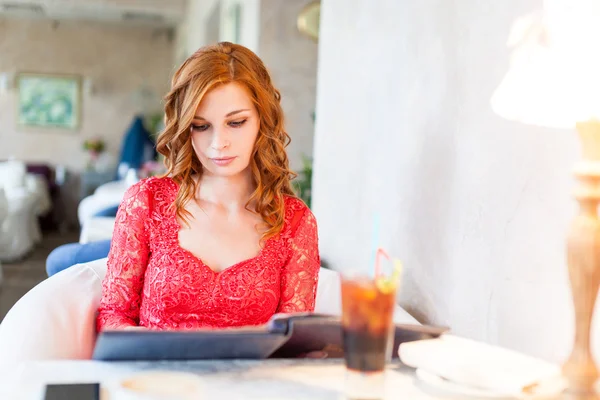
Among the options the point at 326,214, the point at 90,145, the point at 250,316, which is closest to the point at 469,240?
the point at 250,316

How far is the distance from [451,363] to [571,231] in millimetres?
316

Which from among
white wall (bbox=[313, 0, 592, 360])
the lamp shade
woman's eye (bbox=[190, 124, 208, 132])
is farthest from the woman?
the lamp shade

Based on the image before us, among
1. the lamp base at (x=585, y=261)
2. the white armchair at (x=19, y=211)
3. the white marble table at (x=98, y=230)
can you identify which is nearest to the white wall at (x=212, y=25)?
the white marble table at (x=98, y=230)

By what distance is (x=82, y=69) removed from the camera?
10.6 m

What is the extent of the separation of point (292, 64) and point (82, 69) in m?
6.75

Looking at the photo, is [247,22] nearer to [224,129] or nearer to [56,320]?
[224,129]

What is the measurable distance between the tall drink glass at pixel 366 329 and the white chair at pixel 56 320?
76cm

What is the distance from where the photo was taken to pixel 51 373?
113 centimetres

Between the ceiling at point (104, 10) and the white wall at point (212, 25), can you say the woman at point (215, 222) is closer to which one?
the white wall at point (212, 25)

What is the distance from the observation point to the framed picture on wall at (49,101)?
10406 mm

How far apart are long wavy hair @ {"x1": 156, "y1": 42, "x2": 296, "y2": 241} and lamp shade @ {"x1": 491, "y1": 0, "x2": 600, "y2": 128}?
2.61ft

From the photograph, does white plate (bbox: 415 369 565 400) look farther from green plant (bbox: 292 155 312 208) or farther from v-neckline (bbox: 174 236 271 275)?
green plant (bbox: 292 155 312 208)

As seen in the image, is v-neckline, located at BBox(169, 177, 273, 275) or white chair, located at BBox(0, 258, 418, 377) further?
v-neckline, located at BBox(169, 177, 273, 275)

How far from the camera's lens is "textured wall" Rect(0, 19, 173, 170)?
10391 mm
